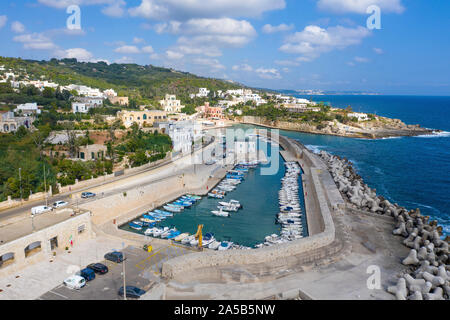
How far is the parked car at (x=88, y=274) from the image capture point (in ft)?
48.3

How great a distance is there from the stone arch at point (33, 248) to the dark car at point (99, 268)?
3.74m

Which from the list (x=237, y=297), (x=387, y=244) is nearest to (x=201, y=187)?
(x=387, y=244)

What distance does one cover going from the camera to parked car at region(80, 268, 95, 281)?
1473cm

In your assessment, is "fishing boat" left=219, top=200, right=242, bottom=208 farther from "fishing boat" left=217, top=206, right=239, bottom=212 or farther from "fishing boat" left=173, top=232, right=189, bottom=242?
"fishing boat" left=173, top=232, right=189, bottom=242

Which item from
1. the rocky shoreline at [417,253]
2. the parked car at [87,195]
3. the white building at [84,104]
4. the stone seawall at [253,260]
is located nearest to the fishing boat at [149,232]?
the parked car at [87,195]

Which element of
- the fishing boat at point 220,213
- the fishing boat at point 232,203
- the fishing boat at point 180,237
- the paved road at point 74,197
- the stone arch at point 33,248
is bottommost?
the fishing boat at point 180,237

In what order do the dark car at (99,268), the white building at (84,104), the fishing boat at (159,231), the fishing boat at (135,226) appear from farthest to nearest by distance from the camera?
the white building at (84,104)
the fishing boat at (135,226)
the fishing boat at (159,231)
the dark car at (99,268)

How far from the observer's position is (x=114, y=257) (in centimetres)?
1670

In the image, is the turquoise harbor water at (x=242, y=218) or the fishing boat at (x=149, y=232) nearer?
the fishing boat at (x=149, y=232)

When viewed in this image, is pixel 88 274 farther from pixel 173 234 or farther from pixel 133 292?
pixel 173 234

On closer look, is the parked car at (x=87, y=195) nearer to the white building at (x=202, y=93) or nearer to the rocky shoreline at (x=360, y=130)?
the rocky shoreline at (x=360, y=130)

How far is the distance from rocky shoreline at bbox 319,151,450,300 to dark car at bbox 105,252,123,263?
1377 cm

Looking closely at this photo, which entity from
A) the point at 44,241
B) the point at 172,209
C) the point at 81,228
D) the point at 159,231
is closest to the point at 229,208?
the point at 172,209

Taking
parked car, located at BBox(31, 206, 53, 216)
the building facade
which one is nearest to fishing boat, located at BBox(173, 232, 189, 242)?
parked car, located at BBox(31, 206, 53, 216)
